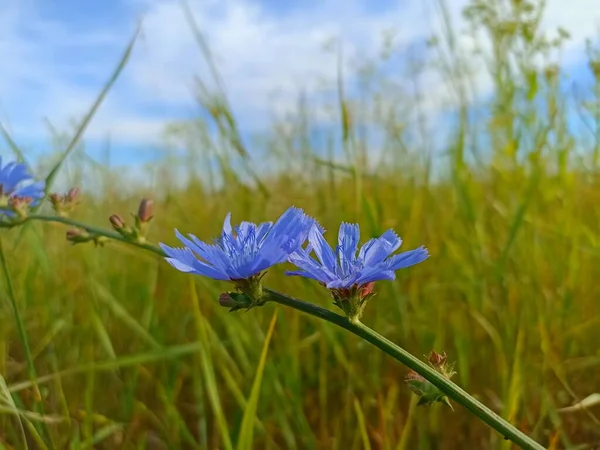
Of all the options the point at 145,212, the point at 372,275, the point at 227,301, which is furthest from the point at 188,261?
the point at 145,212

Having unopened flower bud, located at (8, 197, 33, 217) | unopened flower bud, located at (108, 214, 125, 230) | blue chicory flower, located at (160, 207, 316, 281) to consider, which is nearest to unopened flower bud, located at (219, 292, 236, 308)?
blue chicory flower, located at (160, 207, 316, 281)

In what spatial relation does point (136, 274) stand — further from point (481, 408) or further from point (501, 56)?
point (481, 408)

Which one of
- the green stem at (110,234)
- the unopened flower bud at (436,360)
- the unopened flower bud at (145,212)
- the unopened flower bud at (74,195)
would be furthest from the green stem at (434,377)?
the unopened flower bud at (74,195)

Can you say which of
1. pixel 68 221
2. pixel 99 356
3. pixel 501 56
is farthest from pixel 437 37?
pixel 68 221

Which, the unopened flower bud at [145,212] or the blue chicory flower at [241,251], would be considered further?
the unopened flower bud at [145,212]

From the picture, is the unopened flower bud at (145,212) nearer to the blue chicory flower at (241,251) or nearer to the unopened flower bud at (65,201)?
the unopened flower bud at (65,201)

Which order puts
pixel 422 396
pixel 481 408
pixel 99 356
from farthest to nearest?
pixel 99 356, pixel 422 396, pixel 481 408
